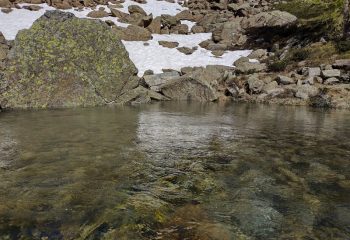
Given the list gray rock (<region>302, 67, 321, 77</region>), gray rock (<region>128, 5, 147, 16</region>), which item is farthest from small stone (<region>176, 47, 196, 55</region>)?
gray rock (<region>302, 67, 321, 77</region>)

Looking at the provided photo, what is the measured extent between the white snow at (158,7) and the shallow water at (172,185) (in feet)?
142

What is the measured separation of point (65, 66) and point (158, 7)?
118ft

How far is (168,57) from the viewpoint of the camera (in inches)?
1511

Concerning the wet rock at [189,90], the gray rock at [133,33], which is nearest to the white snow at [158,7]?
the gray rock at [133,33]

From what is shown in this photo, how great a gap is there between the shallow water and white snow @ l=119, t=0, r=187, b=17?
43.3m

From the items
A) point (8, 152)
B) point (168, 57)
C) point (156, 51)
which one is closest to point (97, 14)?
point (156, 51)

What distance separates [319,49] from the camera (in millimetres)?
32906

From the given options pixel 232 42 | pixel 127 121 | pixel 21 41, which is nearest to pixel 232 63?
pixel 232 42

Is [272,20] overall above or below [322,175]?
above

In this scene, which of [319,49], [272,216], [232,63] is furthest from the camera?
[232,63]

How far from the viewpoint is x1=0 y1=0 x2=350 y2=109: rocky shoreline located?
66.8ft

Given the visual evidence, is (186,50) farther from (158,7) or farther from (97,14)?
(158,7)

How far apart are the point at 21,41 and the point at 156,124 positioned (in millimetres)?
12351

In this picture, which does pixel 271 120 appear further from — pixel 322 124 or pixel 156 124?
pixel 156 124
